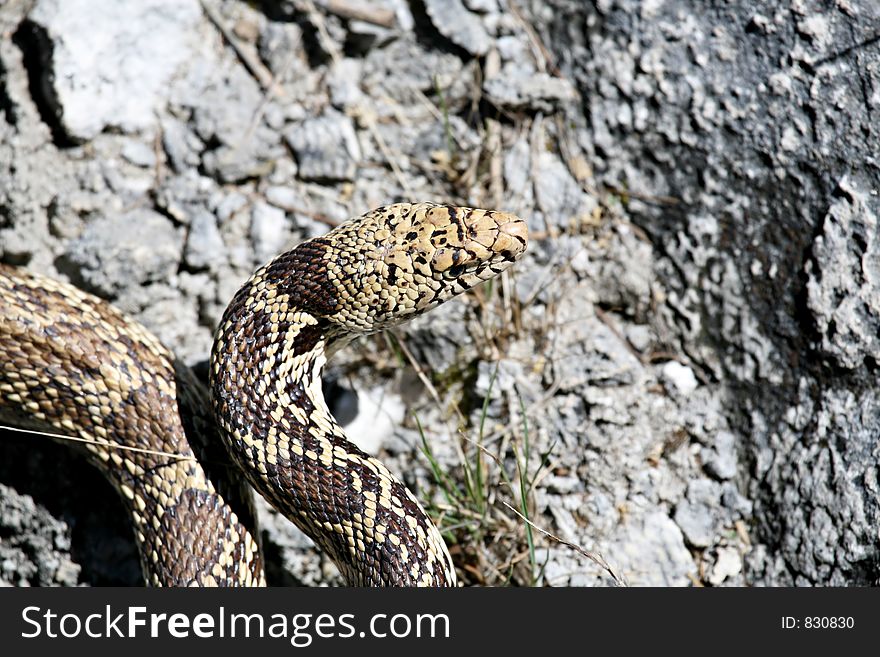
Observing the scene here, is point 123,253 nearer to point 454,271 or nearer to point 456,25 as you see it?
point 454,271

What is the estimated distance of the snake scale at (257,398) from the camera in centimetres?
372

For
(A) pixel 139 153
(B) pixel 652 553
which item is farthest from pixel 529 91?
(B) pixel 652 553

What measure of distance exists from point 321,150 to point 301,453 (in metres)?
1.80

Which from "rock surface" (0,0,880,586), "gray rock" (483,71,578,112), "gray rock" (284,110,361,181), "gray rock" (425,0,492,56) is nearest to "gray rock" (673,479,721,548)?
"rock surface" (0,0,880,586)

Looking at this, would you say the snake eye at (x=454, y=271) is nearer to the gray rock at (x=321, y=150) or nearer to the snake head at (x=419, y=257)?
the snake head at (x=419, y=257)

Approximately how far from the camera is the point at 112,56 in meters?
4.63

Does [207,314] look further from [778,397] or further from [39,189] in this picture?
[778,397]

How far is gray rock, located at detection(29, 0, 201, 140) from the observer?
14.9ft

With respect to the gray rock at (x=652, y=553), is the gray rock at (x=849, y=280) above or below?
above

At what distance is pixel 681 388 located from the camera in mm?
4488

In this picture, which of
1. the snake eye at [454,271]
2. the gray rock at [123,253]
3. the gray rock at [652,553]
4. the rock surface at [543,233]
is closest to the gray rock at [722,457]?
the rock surface at [543,233]

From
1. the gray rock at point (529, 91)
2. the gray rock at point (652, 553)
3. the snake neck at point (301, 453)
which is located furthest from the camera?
the gray rock at point (529, 91)
